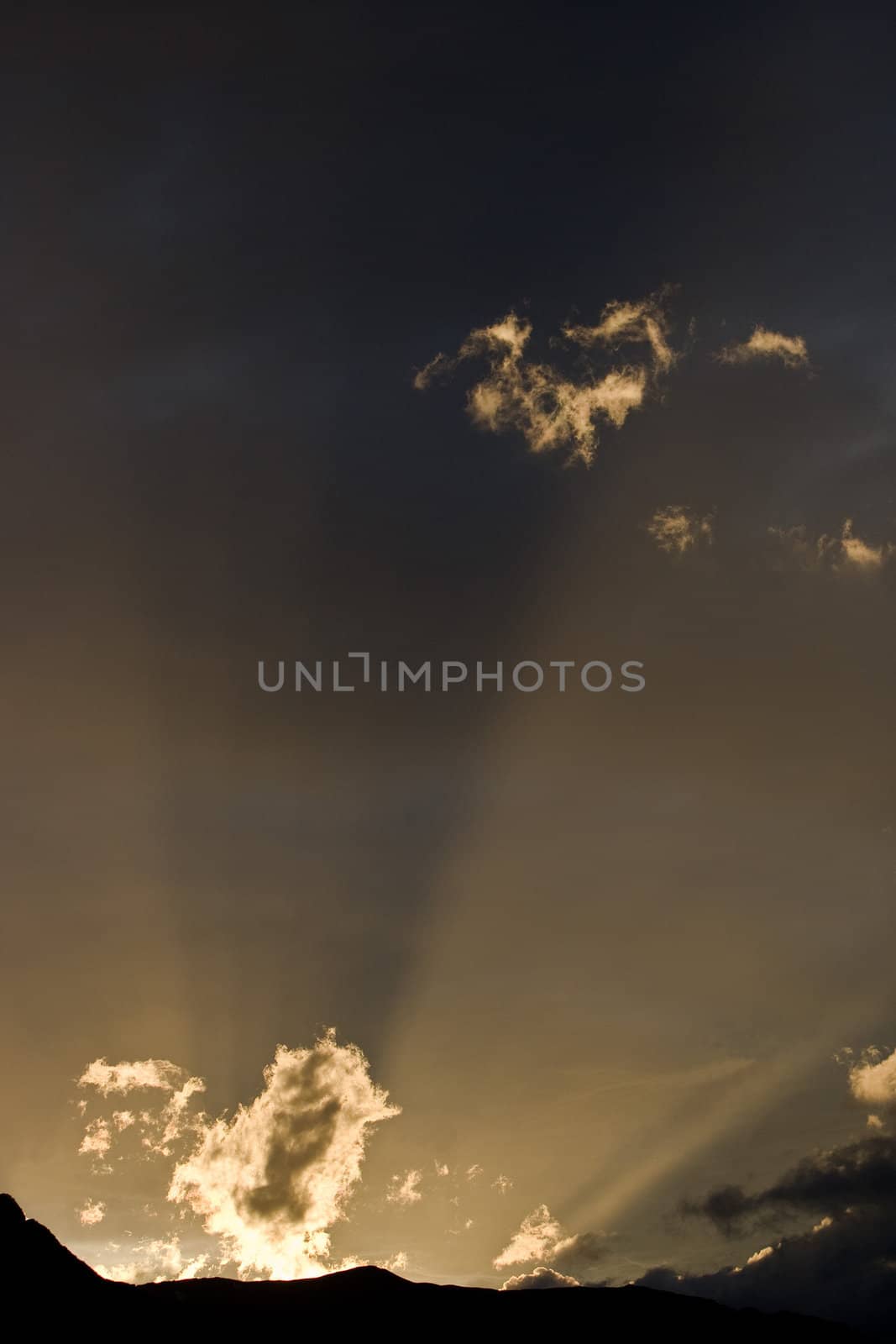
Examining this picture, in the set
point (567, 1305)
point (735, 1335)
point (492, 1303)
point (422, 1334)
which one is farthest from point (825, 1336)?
point (422, 1334)

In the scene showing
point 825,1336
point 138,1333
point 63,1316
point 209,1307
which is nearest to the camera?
point 63,1316

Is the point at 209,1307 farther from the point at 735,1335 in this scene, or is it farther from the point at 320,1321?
the point at 735,1335

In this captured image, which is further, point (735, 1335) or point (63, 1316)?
point (735, 1335)

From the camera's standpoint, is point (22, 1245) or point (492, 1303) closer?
point (22, 1245)

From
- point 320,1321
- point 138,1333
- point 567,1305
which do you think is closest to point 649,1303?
point 567,1305

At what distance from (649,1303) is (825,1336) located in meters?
30.9

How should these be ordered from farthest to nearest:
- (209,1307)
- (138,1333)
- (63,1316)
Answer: (209,1307) → (138,1333) → (63,1316)

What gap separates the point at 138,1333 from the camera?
114 meters

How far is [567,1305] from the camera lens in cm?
19112

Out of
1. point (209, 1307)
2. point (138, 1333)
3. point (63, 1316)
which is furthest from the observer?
point (209, 1307)

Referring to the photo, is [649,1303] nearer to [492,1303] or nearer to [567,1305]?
[567,1305]

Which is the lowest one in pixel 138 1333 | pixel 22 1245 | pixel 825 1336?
pixel 825 1336

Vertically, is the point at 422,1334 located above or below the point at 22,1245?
below

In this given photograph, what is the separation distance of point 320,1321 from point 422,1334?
652 inches
